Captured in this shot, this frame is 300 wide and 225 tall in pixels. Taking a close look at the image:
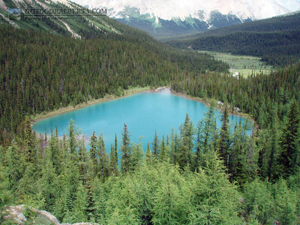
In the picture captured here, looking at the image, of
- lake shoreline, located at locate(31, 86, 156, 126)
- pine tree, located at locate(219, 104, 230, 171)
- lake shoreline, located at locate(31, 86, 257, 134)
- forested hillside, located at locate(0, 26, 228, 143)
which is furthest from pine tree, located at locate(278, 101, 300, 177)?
lake shoreline, located at locate(31, 86, 156, 126)

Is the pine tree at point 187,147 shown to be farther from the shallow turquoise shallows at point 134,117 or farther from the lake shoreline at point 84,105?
the lake shoreline at point 84,105

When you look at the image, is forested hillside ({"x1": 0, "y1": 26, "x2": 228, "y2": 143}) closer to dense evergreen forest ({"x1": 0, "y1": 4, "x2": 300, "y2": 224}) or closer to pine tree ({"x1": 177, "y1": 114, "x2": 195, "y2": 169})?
dense evergreen forest ({"x1": 0, "y1": 4, "x2": 300, "y2": 224})

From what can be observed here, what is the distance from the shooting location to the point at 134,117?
284ft

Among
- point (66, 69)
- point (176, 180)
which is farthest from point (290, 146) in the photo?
point (66, 69)

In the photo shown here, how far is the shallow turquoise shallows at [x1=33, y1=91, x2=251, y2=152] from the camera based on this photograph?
235 feet

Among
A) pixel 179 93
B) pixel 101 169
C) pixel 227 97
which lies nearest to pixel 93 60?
pixel 179 93

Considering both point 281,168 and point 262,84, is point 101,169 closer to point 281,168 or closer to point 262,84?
point 281,168

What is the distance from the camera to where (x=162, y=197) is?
17.0 m

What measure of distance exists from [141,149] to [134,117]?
44.6m

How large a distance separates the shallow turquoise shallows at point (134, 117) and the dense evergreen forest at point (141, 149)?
4967 millimetres

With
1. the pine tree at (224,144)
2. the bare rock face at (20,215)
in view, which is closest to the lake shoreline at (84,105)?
the pine tree at (224,144)

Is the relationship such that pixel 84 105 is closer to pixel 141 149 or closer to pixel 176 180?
pixel 141 149

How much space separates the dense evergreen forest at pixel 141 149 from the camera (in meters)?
18.9

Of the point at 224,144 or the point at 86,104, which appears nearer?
the point at 224,144
